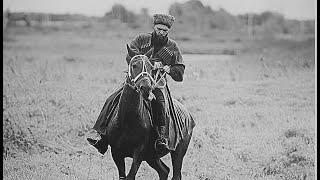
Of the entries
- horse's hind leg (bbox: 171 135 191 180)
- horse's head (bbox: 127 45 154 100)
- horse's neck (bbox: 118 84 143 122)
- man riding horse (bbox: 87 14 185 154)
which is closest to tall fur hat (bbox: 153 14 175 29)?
man riding horse (bbox: 87 14 185 154)

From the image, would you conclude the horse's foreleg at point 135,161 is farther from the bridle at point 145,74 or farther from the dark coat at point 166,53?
the dark coat at point 166,53

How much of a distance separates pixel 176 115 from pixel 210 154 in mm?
552

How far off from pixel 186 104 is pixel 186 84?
0.13 m

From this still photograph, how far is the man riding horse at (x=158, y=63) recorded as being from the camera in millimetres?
3479

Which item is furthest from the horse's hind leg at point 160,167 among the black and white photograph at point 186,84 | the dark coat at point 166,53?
the dark coat at point 166,53

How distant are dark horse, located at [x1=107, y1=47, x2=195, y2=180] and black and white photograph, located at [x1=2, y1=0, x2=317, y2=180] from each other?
1.00 ft

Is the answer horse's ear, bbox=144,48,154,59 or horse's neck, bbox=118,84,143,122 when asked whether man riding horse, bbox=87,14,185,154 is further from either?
horse's neck, bbox=118,84,143,122

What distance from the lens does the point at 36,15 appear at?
418 cm

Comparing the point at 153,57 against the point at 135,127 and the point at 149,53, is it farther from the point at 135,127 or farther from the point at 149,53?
the point at 135,127

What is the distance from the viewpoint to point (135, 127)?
3.42m

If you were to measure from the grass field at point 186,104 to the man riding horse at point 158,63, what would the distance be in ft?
1.16

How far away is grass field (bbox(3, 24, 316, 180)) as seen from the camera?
13.2 feet

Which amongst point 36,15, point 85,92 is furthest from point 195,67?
point 36,15

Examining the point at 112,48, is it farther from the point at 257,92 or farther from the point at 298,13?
the point at 298,13
